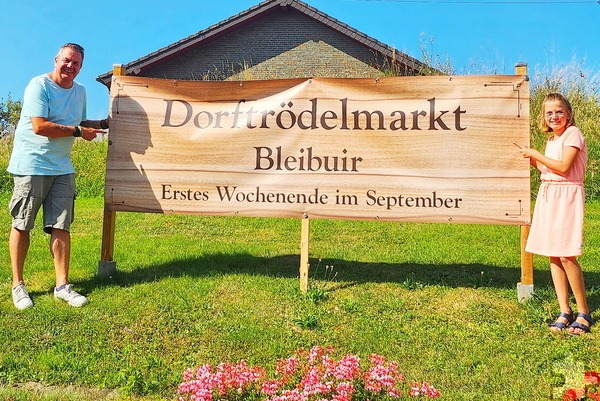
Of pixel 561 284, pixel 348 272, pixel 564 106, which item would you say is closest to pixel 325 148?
pixel 348 272

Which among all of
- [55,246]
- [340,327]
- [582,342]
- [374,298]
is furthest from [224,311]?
[582,342]

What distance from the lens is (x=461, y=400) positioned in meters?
2.89

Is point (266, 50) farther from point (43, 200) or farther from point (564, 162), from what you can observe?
point (564, 162)

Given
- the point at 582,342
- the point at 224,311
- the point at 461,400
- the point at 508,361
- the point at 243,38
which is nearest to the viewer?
the point at 461,400

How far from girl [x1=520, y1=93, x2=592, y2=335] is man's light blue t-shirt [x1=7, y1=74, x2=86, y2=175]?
3.79 meters

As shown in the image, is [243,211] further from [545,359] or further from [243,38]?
[243,38]

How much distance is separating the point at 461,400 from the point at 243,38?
19516 millimetres

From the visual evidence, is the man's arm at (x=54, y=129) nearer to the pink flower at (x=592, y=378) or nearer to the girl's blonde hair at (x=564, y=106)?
the girl's blonde hair at (x=564, y=106)

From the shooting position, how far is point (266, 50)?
67.7ft

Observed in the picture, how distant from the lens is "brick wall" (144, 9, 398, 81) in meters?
20.2

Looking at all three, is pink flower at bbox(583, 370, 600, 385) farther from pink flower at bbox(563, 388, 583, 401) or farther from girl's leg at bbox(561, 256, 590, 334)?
girl's leg at bbox(561, 256, 590, 334)

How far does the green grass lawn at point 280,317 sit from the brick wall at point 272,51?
14745mm

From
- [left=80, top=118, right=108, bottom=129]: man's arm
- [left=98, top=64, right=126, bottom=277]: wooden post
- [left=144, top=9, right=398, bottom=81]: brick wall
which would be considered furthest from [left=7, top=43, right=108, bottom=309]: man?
[left=144, top=9, right=398, bottom=81]: brick wall

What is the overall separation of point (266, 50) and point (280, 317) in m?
17.9
